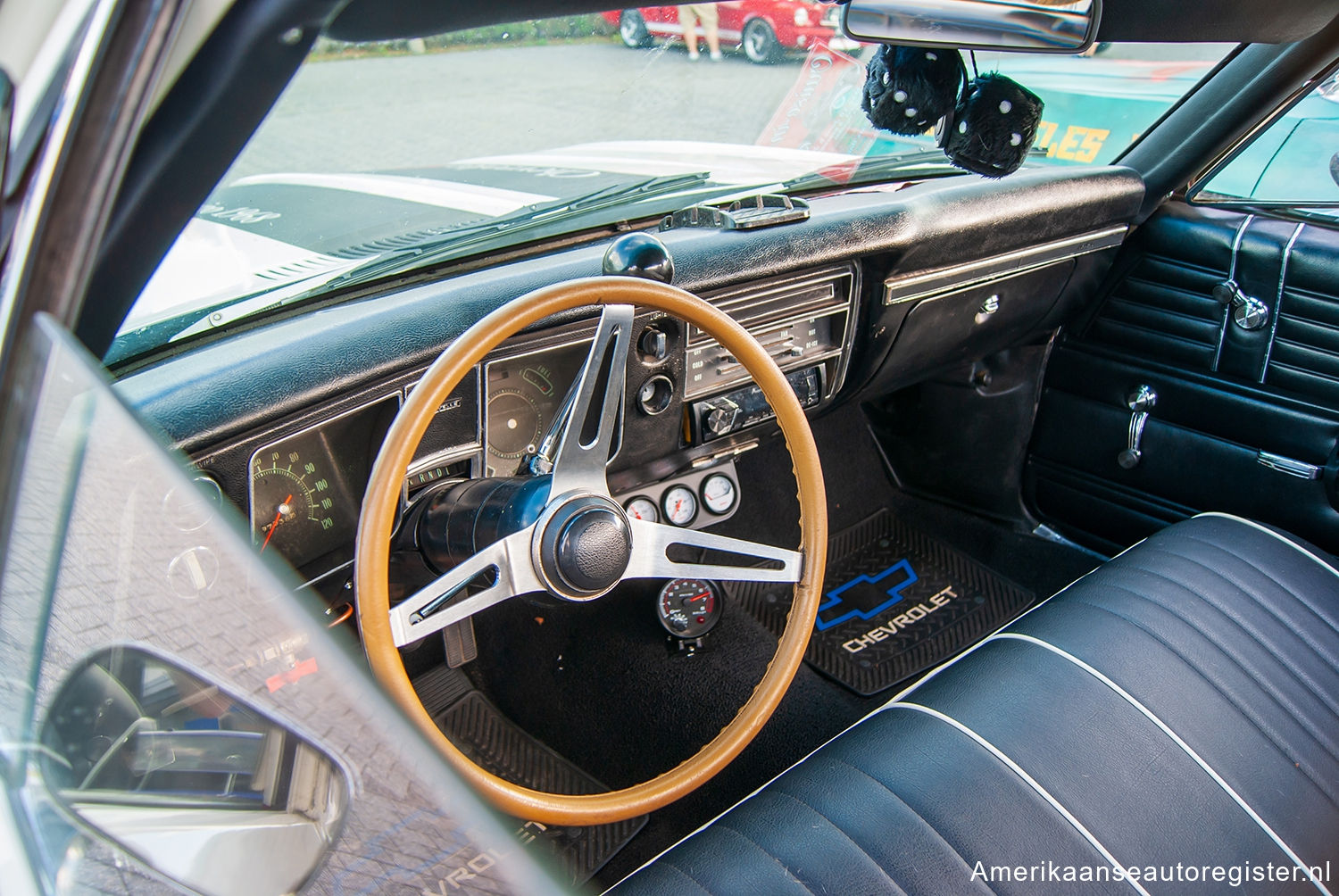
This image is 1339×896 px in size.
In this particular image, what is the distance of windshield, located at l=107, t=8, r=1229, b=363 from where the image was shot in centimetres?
151

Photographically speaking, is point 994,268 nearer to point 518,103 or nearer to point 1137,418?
point 1137,418

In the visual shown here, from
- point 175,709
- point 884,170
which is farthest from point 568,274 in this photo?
point 175,709

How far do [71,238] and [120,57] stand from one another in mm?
123

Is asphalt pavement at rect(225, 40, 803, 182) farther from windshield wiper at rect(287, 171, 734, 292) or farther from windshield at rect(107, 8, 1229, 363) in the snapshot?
windshield wiper at rect(287, 171, 734, 292)

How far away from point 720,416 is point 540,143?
0.68 m

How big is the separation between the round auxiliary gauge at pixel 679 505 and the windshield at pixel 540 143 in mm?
658

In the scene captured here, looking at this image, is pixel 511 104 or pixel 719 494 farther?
pixel 719 494

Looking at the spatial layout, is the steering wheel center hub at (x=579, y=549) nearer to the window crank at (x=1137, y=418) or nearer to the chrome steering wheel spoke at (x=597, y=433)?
the chrome steering wheel spoke at (x=597, y=433)

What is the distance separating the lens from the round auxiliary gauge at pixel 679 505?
92.0 inches

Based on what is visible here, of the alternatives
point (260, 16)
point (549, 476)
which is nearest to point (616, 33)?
point (549, 476)

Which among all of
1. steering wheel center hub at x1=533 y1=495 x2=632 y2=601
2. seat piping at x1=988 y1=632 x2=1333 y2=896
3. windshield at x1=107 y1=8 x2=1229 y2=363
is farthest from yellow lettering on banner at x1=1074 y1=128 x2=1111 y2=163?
steering wheel center hub at x1=533 y1=495 x2=632 y2=601

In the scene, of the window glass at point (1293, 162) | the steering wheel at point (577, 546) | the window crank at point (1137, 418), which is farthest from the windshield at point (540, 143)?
the window crank at point (1137, 418)

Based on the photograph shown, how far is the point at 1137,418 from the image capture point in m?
2.70

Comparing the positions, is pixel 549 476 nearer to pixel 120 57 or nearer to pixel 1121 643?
pixel 120 57
